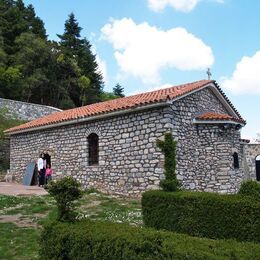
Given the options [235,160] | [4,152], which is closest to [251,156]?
[235,160]

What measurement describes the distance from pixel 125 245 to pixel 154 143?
27.8 feet

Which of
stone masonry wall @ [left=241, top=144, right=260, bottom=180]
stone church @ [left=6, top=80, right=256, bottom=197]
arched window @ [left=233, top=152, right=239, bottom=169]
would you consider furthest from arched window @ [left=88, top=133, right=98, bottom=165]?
stone masonry wall @ [left=241, top=144, right=260, bottom=180]

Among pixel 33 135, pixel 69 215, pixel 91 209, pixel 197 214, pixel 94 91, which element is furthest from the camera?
pixel 94 91

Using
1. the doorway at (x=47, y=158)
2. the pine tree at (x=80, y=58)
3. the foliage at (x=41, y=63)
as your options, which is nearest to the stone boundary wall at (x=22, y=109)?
the foliage at (x=41, y=63)

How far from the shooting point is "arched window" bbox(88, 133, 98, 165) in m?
15.4

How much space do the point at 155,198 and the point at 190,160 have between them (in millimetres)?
5680

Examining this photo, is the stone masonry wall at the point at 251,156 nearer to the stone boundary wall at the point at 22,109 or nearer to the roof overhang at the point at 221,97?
the roof overhang at the point at 221,97

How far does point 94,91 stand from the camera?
4081cm

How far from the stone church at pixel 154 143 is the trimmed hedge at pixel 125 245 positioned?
738 centimetres

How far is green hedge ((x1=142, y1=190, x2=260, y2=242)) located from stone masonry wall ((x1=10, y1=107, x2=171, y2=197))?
4.59 metres

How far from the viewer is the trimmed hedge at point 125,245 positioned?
4.03 m

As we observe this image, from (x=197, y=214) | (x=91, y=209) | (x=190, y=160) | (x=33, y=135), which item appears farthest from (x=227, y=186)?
(x=33, y=135)

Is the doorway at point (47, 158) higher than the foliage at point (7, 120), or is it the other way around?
the foliage at point (7, 120)

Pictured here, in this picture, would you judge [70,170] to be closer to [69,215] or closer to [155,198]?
[155,198]
